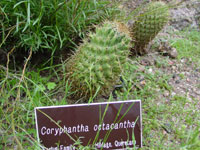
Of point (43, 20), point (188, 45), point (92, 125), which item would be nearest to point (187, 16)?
point (188, 45)

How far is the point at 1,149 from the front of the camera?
40.1 inches

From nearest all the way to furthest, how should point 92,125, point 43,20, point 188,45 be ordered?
1. point 92,125
2. point 43,20
3. point 188,45

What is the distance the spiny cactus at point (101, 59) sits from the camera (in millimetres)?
1099

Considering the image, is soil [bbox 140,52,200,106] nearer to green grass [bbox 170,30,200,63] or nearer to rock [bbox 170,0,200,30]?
green grass [bbox 170,30,200,63]

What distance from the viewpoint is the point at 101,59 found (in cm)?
109

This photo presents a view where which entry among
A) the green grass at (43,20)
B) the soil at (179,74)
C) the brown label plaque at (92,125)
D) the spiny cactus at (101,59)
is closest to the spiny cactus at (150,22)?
the soil at (179,74)

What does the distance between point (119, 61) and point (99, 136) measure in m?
0.33

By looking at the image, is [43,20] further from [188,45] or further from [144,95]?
[188,45]

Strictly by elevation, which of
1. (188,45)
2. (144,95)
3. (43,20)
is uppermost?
(43,20)

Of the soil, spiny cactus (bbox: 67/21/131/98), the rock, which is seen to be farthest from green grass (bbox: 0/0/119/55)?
the rock

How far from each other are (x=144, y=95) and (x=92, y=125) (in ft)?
1.61

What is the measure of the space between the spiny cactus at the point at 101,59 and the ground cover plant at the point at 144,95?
0.10m

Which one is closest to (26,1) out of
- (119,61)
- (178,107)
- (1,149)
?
(119,61)

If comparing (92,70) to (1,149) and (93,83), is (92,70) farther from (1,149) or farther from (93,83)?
(1,149)
